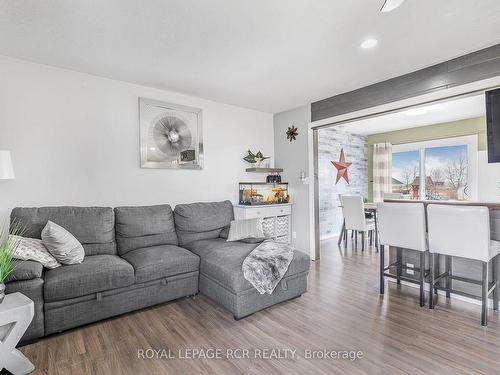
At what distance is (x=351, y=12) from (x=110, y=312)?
317cm

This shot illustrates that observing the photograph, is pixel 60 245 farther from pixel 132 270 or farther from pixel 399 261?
pixel 399 261

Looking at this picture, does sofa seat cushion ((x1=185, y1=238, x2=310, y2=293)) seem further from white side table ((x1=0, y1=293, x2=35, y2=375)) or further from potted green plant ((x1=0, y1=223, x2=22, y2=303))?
potted green plant ((x1=0, y1=223, x2=22, y2=303))

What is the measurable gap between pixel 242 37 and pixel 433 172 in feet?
18.1

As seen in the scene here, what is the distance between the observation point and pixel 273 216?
4336 mm

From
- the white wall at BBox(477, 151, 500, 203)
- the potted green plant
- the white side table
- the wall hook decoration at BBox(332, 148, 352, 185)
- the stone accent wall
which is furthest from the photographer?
the wall hook decoration at BBox(332, 148, 352, 185)

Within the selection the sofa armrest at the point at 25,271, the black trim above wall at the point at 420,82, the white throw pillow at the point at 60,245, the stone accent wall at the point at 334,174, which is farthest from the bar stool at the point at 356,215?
the sofa armrest at the point at 25,271

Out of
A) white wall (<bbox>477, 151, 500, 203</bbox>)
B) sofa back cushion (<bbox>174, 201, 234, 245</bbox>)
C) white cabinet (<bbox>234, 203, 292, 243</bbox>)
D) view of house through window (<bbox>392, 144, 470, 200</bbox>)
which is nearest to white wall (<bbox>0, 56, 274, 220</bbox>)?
sofa back cushion (<bbox>174, 201, 234, 245</bbox>)

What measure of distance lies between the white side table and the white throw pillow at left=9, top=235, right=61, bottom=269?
457mm

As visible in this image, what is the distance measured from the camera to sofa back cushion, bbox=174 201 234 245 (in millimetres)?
3373

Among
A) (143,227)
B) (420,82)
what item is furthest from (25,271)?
(420,82)

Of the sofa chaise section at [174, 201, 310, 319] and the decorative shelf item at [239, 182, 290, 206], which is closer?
the sofa chaise section at [174, 201, 310, 319]

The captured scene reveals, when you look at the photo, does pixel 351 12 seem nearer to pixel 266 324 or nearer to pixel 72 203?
pixel 266 324

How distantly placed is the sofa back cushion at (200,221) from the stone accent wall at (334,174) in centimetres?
278

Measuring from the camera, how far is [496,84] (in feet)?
8.21
